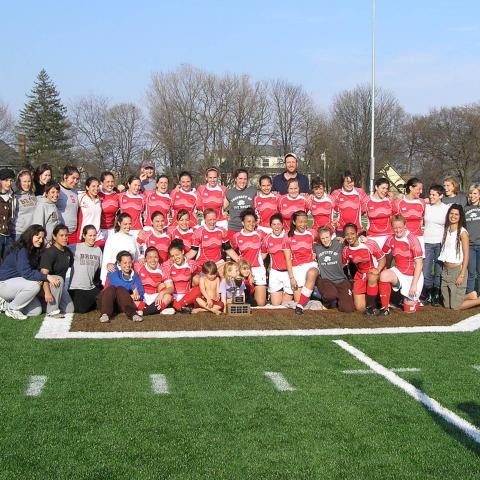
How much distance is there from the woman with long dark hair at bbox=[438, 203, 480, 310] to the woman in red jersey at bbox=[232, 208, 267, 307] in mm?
2388

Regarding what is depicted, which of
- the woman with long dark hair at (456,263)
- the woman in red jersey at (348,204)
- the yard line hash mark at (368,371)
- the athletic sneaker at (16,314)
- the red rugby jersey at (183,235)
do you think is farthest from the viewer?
the woman in red jersey at (348,204)

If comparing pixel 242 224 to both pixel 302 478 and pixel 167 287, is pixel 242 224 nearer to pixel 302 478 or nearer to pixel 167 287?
pixel 167 287

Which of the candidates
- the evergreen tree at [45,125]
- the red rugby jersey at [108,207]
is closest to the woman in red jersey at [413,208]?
the red rugby jersey at [108,207]

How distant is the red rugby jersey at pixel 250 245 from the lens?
880 cm

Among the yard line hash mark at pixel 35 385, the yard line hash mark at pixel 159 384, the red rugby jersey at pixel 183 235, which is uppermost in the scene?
the red rugby jersey at pixel 183 235

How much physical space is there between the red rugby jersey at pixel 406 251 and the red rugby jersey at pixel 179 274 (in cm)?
263

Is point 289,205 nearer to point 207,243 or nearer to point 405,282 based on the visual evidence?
point 207,243

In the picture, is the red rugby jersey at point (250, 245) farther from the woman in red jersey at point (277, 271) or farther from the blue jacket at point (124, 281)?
the blue jacket at point (124, 281)

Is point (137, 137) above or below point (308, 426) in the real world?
above

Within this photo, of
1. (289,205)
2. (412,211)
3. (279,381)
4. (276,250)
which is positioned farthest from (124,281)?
(412,211)

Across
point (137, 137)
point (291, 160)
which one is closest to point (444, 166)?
point (137, 137)

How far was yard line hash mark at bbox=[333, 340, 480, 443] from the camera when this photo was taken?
Result: 414 cm

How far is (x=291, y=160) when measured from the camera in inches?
362

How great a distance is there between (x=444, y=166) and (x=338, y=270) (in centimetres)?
5159
